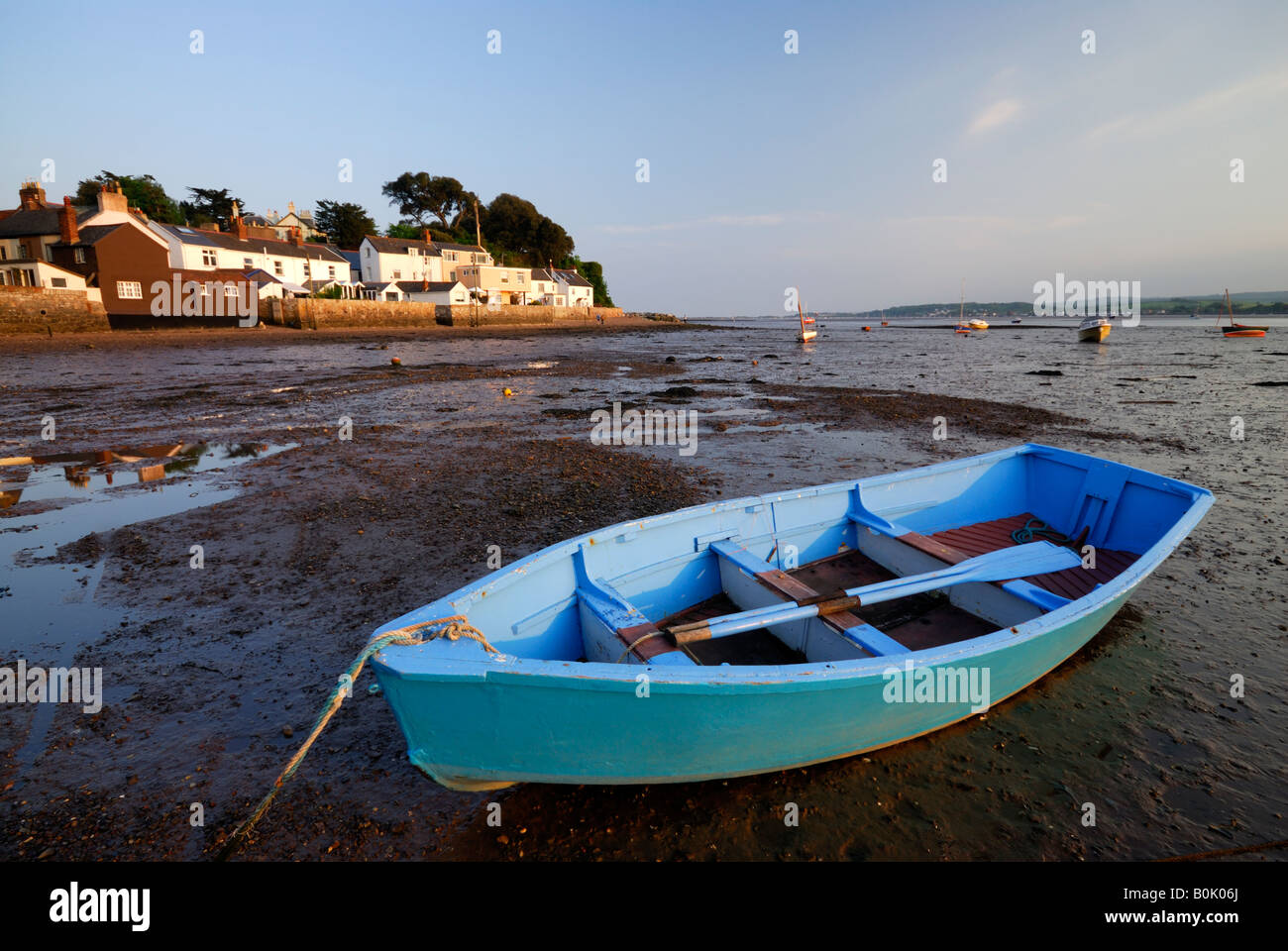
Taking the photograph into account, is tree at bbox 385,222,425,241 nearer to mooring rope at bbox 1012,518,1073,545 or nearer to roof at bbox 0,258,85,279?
roof at bbox 0,258,85,279

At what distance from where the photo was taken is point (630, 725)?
3.08m

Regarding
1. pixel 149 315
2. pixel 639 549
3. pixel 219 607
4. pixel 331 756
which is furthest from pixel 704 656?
pixel 149 315

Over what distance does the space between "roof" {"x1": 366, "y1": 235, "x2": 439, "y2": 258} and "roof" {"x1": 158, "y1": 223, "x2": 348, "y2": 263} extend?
392 centimetres

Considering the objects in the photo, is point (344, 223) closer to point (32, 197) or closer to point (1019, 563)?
point (32, 197)

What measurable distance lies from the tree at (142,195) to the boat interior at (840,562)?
8141cm

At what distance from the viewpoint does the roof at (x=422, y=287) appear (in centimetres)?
6619

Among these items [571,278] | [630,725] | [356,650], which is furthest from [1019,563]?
[571,278]

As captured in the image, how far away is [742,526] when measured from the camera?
5.74m

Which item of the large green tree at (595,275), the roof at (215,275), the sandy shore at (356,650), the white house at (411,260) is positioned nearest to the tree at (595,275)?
the large green tree at (595,275)

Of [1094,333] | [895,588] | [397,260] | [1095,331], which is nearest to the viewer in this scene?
[895,588]

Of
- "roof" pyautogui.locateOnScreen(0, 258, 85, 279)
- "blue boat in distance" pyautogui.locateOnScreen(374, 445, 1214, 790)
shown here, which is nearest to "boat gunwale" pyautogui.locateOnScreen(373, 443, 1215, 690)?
"blue boat in distance" pyautogui.locateOnScreen(374, 445, 1214, 790)

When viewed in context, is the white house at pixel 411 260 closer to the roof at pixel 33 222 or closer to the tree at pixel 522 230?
the tree at pixel 522 230

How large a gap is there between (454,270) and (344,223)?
22.4m

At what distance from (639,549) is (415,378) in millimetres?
21441
